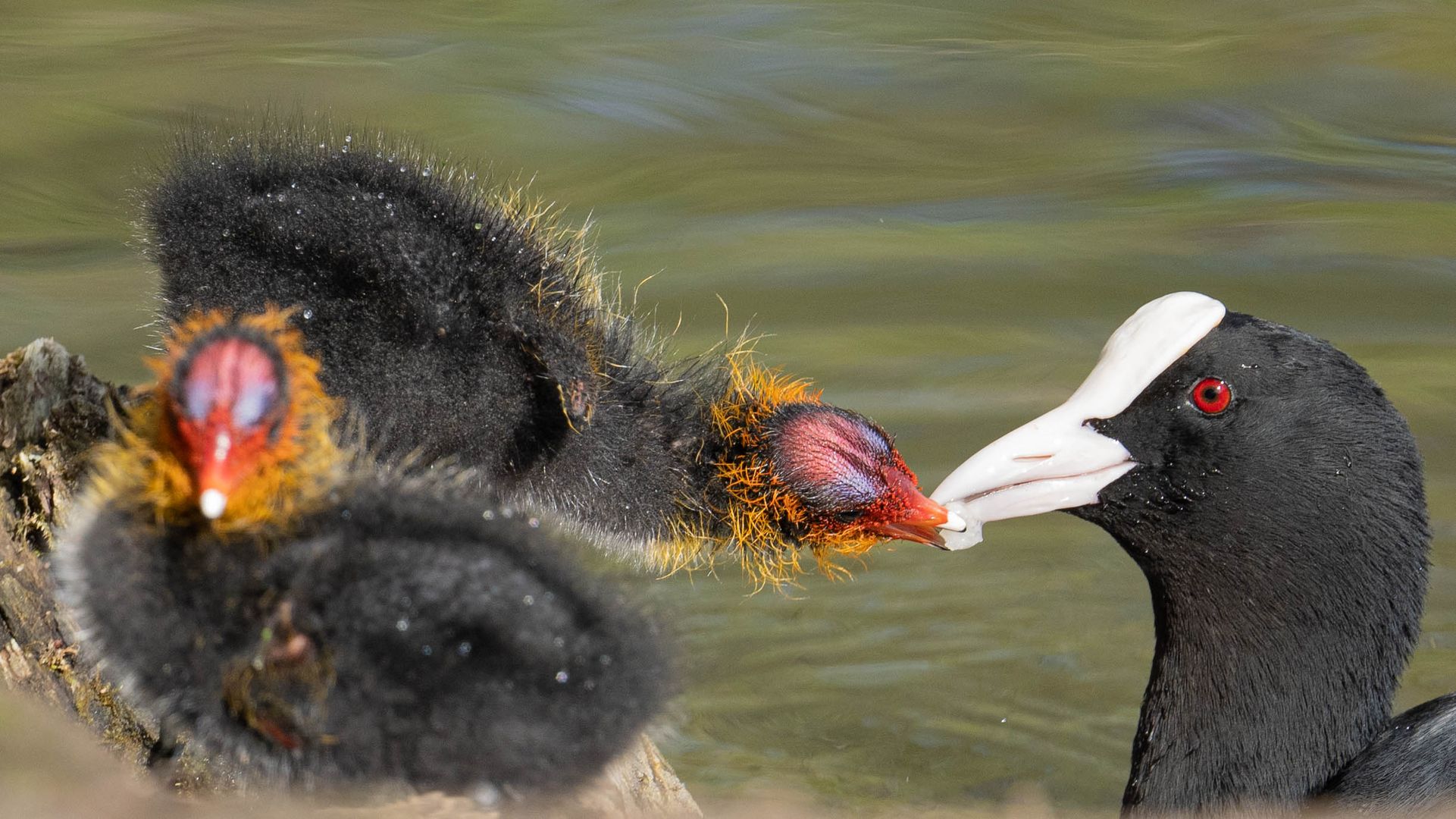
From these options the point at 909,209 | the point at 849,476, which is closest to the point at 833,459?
the point at 849,476

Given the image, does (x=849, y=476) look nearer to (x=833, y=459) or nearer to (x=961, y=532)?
(x=833, y=459)

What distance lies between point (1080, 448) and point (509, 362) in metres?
1.07

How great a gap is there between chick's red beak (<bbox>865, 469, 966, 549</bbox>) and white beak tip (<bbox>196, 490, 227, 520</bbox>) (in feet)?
5.24

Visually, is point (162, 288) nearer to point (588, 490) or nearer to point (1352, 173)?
point (588, 490)

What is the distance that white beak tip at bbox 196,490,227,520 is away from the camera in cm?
205

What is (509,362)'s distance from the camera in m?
3.27

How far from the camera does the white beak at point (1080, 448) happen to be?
128 inches

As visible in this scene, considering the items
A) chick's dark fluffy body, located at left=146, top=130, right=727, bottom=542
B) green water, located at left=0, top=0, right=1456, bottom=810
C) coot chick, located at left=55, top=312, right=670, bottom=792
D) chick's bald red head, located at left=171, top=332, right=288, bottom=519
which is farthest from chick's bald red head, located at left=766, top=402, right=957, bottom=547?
chick's bald red head, located at left=171, top=332, right=288, bottom=519

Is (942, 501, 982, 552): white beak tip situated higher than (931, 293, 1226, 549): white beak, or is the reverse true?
(931, 293, 1226, 549): white beak

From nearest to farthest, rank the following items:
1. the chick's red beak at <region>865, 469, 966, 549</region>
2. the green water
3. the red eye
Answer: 1. the red eye
2. the chick's red beak at <region>865, 469, 966, 549</region>
3. the green water

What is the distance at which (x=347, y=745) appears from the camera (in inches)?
82.9

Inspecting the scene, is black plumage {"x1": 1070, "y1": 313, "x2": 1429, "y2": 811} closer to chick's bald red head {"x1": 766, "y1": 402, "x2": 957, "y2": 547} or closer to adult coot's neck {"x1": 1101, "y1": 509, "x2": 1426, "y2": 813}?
adult coot's neck {"x1": 1101, "y1": 509, "x2": 1426, "y2": 813}

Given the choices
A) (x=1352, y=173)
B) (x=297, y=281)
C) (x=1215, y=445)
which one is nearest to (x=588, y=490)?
(x=297, y=281)

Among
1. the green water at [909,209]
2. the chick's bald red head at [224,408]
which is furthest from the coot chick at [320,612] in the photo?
the green water at [909,209]
